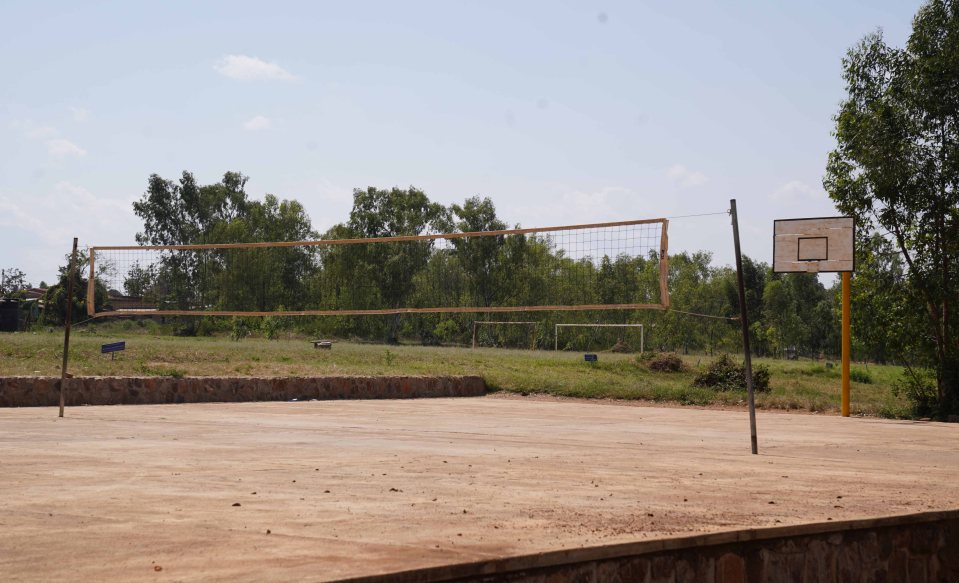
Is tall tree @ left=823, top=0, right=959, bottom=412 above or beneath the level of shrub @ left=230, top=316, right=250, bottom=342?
above

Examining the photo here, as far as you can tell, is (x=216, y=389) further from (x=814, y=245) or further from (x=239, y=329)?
(x=239, y=329)

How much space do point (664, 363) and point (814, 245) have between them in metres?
15.7

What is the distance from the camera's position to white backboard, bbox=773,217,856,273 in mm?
17000

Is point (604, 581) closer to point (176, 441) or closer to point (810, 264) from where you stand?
point (176, 441)

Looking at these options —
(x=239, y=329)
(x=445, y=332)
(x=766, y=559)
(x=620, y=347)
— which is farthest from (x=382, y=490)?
(x=620, y=347)

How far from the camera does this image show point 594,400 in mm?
21516

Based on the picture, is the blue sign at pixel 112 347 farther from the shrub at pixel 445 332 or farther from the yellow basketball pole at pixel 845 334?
the shrub at pixel 445 332

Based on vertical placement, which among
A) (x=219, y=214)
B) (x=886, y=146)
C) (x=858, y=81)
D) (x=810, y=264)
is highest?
(x=219, y=214)

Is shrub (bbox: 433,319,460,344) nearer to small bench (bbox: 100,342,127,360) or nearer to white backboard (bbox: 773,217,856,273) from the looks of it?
small bench (bbox: 100,342,127,360)

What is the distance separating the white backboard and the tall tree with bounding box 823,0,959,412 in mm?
1603

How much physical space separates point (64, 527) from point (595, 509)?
2710 mm

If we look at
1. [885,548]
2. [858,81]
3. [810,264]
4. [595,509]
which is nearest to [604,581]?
[595,509]

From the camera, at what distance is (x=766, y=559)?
5.30 m

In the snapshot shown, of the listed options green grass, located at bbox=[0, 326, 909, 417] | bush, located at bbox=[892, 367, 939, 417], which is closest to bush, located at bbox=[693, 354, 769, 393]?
green grass, located at bbox=[0, 326, 909, 417]
